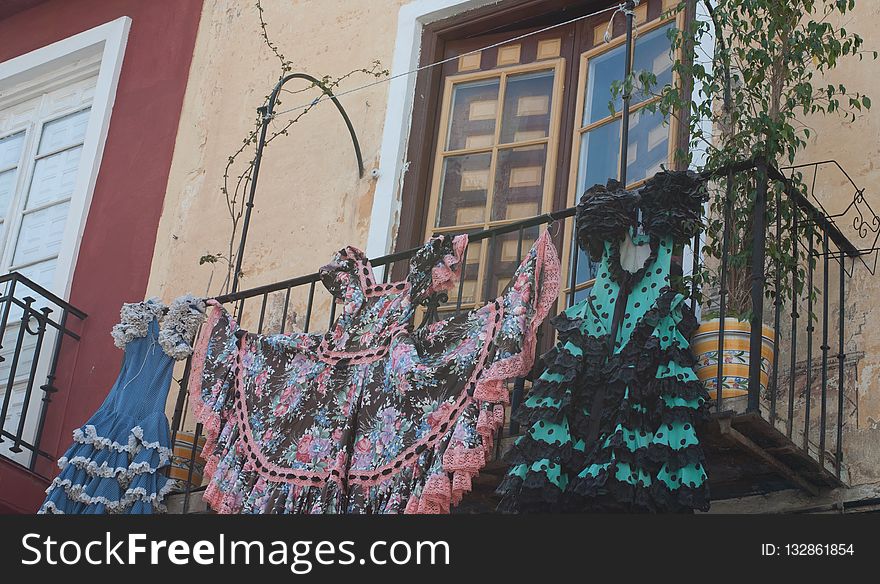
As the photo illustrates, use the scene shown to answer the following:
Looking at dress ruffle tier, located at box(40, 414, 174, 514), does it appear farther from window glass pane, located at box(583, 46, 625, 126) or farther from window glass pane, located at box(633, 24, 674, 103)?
window glass pane, located at box(633, 24, 674, 103)

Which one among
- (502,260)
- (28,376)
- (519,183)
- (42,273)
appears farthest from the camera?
(42,273)

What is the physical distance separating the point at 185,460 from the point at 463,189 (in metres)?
1.97

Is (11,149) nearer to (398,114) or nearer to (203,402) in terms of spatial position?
(398,114)

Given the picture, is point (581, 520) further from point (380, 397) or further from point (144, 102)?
point (144, 102)

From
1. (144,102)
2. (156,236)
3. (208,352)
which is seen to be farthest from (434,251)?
(144,102)

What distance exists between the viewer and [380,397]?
20.4ft

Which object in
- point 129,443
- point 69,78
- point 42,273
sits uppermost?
point 69,78

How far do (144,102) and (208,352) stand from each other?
2.72 meters

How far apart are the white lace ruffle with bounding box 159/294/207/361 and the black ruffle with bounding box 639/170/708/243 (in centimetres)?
236

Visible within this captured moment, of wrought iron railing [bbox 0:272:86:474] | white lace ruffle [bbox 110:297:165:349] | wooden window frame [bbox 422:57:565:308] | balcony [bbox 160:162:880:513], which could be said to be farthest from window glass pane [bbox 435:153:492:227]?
wrought iron railing [bbox 0:272:86:474]

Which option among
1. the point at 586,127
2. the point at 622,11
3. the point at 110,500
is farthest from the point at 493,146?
the point at 110,500

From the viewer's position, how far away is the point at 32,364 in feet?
26.9

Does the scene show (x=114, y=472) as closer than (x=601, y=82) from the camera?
Yes

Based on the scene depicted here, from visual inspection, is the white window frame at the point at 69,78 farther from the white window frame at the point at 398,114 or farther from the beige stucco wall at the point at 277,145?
the white window frame at the point at 398,114
